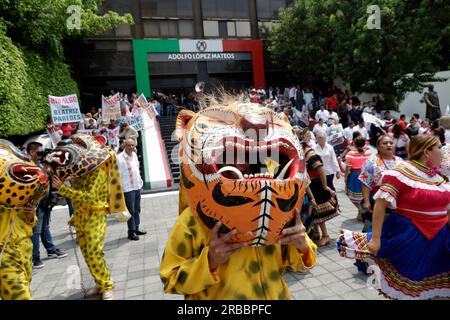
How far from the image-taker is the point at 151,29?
22.8 meters

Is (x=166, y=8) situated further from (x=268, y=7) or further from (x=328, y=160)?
(x=328, y=160)

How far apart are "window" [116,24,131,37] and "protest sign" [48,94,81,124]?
13.3 meters

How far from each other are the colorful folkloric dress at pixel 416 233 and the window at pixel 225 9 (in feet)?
77.1

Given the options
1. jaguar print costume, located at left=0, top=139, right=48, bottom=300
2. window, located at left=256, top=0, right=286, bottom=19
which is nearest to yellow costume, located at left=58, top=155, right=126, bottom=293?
jaguar print costume, located at left=0, top=139, right=48, bottom=300

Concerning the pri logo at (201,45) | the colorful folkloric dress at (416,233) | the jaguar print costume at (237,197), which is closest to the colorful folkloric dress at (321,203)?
the colorful folkloric dress at (416,233)

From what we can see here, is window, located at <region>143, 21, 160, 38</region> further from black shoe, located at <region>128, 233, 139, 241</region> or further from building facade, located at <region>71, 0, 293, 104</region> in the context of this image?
black shoe, located at <region>128, 233, 139, 241</region>

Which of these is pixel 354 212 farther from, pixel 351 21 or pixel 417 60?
pixel 351 21

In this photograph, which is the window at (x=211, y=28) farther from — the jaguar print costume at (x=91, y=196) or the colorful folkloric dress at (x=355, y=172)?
the jaguar print costume at (x=91, y=196)

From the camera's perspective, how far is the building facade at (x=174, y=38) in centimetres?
2191

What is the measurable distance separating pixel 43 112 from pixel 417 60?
15530mm

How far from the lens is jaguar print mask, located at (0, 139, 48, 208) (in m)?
2.40
